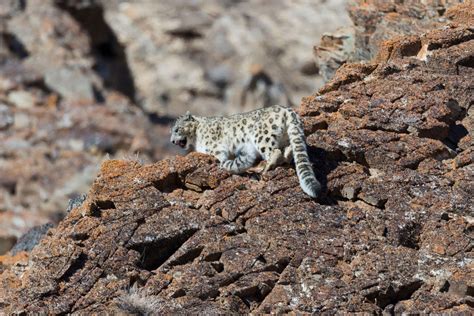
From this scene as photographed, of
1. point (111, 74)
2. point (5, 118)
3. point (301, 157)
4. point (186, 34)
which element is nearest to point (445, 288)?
point (301, 157)

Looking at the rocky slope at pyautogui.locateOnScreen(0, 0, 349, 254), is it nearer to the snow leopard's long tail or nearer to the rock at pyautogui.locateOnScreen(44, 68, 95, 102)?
the rock at pyautogui.locateOnScreen(44, 68, 95, 102)

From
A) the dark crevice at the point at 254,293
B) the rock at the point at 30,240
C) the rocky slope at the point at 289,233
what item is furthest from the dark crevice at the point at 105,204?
the rock at the point at 30,240

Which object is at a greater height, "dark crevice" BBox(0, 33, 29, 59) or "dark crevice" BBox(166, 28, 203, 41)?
"dark crevice" BBox(166, 28, 203, 41)

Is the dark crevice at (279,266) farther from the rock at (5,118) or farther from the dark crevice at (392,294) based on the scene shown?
the rock at (5,118)

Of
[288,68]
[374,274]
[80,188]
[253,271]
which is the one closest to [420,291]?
[374,274]

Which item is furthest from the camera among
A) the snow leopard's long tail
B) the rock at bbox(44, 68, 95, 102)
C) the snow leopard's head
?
the rock at bbox(44, 68, 95, 102)

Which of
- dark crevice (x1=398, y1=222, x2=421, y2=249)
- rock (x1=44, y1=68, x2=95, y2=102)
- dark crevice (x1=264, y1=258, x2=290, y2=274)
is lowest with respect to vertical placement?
dark crevice (x1=264, y1=258, x2=290, y2=274)

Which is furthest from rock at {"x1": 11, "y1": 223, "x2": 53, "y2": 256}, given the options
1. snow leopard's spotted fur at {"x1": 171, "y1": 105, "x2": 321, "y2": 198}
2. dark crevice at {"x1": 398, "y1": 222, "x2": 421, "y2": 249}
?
dark crevice at {"x1": 398, "y1": 222, "x2": 421, "y2": 249}

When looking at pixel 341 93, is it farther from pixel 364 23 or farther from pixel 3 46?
pixel 3 46
